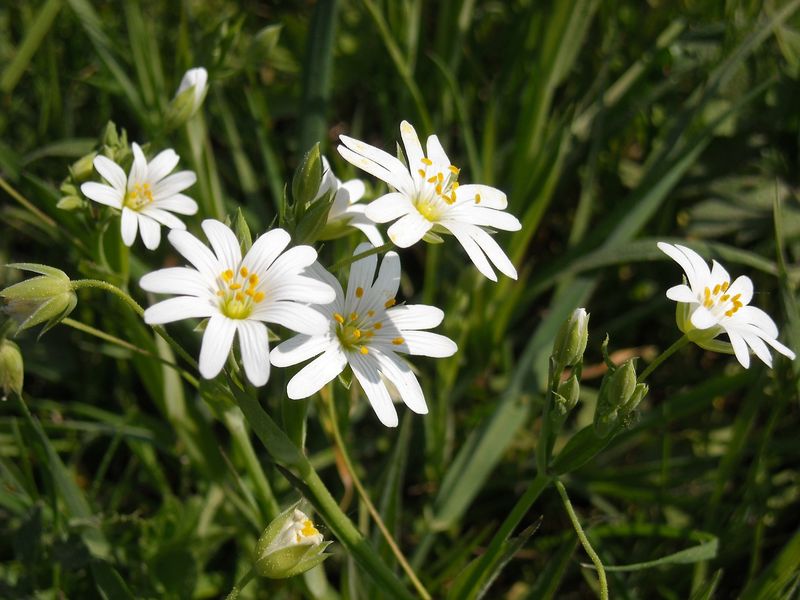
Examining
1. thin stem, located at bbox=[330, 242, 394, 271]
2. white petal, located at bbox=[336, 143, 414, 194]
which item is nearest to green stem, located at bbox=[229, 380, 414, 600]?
thin stem, located at bbox=[330, 242, 394, 271]

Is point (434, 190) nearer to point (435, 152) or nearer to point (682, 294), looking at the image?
point (435, 152)

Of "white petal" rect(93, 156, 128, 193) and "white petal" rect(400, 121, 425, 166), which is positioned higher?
"white petal" rect(93, 156, 128, 193)

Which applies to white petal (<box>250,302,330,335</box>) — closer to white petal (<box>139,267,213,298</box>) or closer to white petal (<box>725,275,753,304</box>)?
white petal (<box>139,267,213,298</box>)

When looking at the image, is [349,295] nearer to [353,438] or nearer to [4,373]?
[4,373]

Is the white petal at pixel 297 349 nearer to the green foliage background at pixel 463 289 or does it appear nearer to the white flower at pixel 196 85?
the green foliage background at pixel 463 289

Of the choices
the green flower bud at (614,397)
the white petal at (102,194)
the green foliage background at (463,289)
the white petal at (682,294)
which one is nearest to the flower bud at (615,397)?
the green flower bud at (614,397)

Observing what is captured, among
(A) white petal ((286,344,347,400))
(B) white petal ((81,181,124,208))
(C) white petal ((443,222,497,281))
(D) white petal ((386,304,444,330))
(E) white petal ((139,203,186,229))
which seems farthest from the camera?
(E) white petal ((139,203,186,229))

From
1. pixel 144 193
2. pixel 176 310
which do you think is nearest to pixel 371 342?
pixel 176 310
